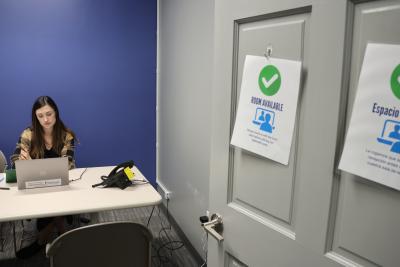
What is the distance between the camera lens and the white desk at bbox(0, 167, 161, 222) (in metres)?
1.91

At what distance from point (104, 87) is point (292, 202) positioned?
10.1ft

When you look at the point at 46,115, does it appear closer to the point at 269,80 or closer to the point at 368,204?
the point at 269,80

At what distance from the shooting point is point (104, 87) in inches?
145

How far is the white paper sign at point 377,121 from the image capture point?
2.38 feet

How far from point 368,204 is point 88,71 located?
3.33m

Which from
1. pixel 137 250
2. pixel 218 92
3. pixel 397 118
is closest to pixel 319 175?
pixel 397 118

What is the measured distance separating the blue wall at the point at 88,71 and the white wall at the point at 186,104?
0.23m

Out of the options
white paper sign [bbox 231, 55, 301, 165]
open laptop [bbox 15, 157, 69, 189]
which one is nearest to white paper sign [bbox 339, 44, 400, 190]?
white paper sign [bbox 231, 55, 301, 165]

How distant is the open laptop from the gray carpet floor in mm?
809

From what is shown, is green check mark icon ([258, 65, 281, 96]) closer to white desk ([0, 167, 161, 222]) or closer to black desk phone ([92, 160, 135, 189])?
white desk ([0, 167, 161, 222])

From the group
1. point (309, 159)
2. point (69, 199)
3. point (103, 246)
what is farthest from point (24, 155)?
point (309, 159)

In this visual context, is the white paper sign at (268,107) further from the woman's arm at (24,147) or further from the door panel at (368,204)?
the woman's arm at (24,147)

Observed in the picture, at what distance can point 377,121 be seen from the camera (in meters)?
0.76

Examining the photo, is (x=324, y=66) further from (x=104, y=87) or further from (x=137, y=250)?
(x=104, y=87)
